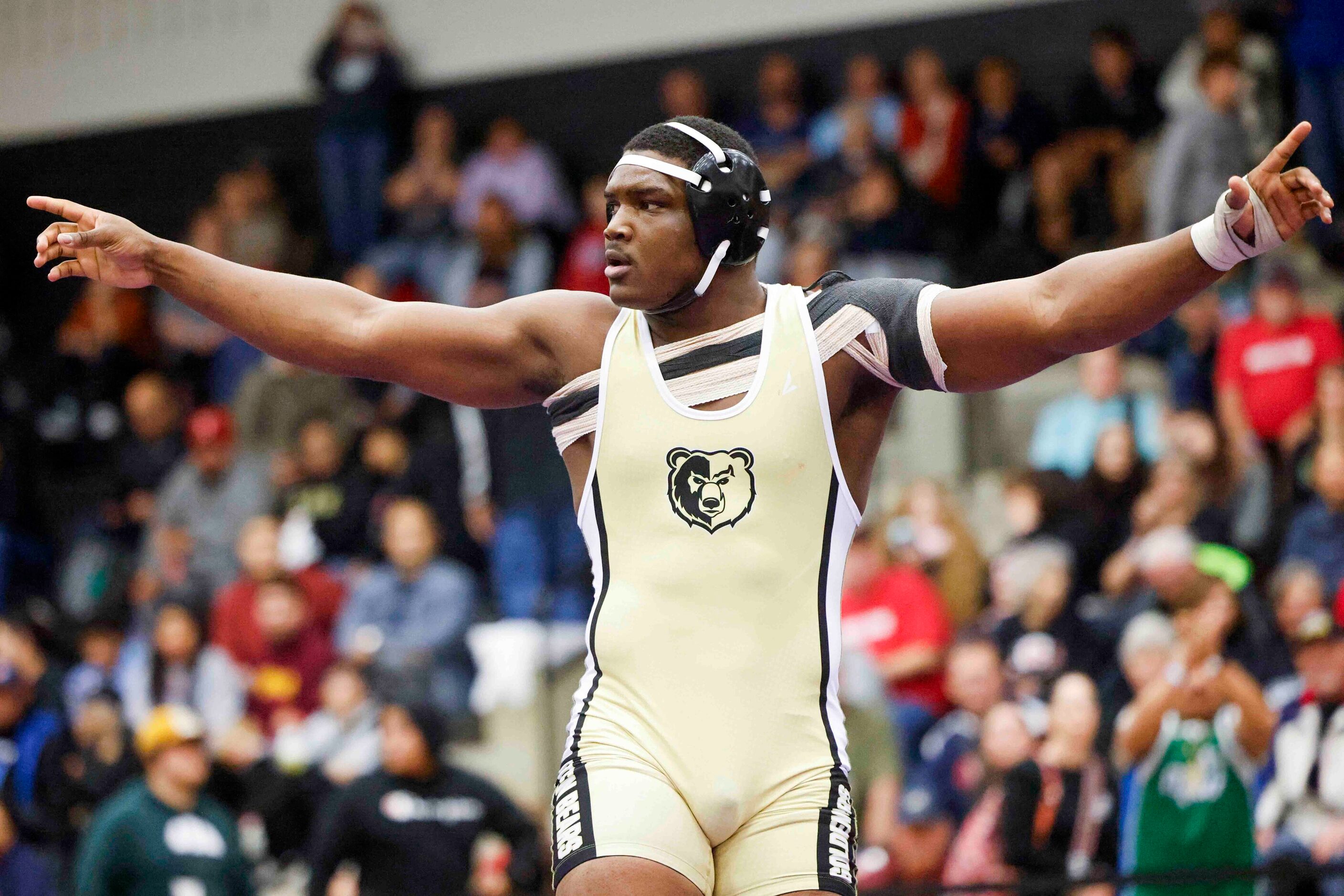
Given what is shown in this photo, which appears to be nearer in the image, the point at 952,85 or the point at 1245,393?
the point at 1245,393

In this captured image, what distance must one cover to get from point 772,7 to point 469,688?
5.53 meters

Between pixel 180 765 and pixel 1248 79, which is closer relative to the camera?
pixel 180 765

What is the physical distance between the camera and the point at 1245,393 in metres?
8.68

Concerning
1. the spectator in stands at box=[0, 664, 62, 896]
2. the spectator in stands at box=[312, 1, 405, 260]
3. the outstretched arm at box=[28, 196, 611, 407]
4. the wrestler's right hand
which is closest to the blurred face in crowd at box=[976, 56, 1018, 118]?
the spectator in stands at box=[312, 1, 405, 260]

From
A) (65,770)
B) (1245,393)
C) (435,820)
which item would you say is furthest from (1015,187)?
(65,770)

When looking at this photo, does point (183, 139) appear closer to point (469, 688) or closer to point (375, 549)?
point (375, 549)

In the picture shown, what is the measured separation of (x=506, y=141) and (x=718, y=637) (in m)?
9.35

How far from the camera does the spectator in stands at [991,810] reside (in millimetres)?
7270

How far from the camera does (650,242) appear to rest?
3.77m

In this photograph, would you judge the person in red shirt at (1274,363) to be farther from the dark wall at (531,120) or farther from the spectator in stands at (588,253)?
the spectator in stands at (588,253)

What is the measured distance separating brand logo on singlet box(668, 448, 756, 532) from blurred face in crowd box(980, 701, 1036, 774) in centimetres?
397

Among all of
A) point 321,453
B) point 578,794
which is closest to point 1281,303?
point 321,453

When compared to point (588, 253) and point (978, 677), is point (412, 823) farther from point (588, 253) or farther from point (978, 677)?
point (588, 253)

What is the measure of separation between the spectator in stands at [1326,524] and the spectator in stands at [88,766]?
18.9 ft
